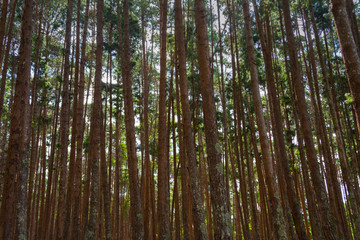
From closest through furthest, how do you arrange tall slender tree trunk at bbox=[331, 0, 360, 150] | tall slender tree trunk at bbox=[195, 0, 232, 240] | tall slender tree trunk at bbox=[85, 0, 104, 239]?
tall slender tree trunk at bbox=[331, 0, 360, 150], tall slender tree trunk at bbox=[195, 0, 232, 240], tall slender tree trunk at bbox=[85, 0, 104, 239]

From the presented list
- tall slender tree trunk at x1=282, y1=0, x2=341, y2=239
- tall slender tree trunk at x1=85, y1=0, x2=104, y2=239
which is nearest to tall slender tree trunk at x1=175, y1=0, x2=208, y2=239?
tall slender tree trunk at x1=85, y1=0, x2=104, y2=239

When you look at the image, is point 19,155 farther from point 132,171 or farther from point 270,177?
point 270,177

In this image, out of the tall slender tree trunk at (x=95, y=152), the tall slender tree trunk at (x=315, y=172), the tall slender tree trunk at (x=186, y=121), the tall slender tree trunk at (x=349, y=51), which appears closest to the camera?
the tall slender tree trunk at (x=349, y=51)

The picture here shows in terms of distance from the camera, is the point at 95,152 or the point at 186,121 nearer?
the point at 186,121

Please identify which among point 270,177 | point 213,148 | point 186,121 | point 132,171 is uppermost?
point 186,121

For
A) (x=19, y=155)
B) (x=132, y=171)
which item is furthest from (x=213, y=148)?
(x=19, y=155)

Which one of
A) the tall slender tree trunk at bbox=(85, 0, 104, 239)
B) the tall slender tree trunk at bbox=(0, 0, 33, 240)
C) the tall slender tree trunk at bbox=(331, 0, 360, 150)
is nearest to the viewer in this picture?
the tall slender tree trunk at bbox=(331, 0, 360, 150)

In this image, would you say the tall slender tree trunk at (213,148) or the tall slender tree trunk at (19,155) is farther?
the tall slender tree trunk at (19,155)

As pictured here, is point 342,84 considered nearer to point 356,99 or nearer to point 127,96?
point 127,96


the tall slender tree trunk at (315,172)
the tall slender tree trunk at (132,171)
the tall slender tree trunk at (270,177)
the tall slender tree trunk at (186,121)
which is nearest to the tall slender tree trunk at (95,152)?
the tall slender tree trunk at (132,171)

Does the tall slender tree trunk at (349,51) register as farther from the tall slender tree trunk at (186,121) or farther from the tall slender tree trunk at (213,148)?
the tall slender tree trunk at (186,121)

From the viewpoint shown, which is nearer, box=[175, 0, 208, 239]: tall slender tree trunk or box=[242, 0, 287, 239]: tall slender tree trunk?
box=[242, 0, 287, 239]: tall slender tree trunk

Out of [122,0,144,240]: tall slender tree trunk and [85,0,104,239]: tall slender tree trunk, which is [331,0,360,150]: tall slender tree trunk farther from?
[85,0,104,239]: tall slender tree trunk

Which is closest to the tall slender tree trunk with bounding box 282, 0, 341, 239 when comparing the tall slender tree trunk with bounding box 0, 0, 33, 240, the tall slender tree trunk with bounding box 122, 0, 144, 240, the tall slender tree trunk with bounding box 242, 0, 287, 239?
the tall slender tree trunk with bounding box 242, 0, 287, 239
